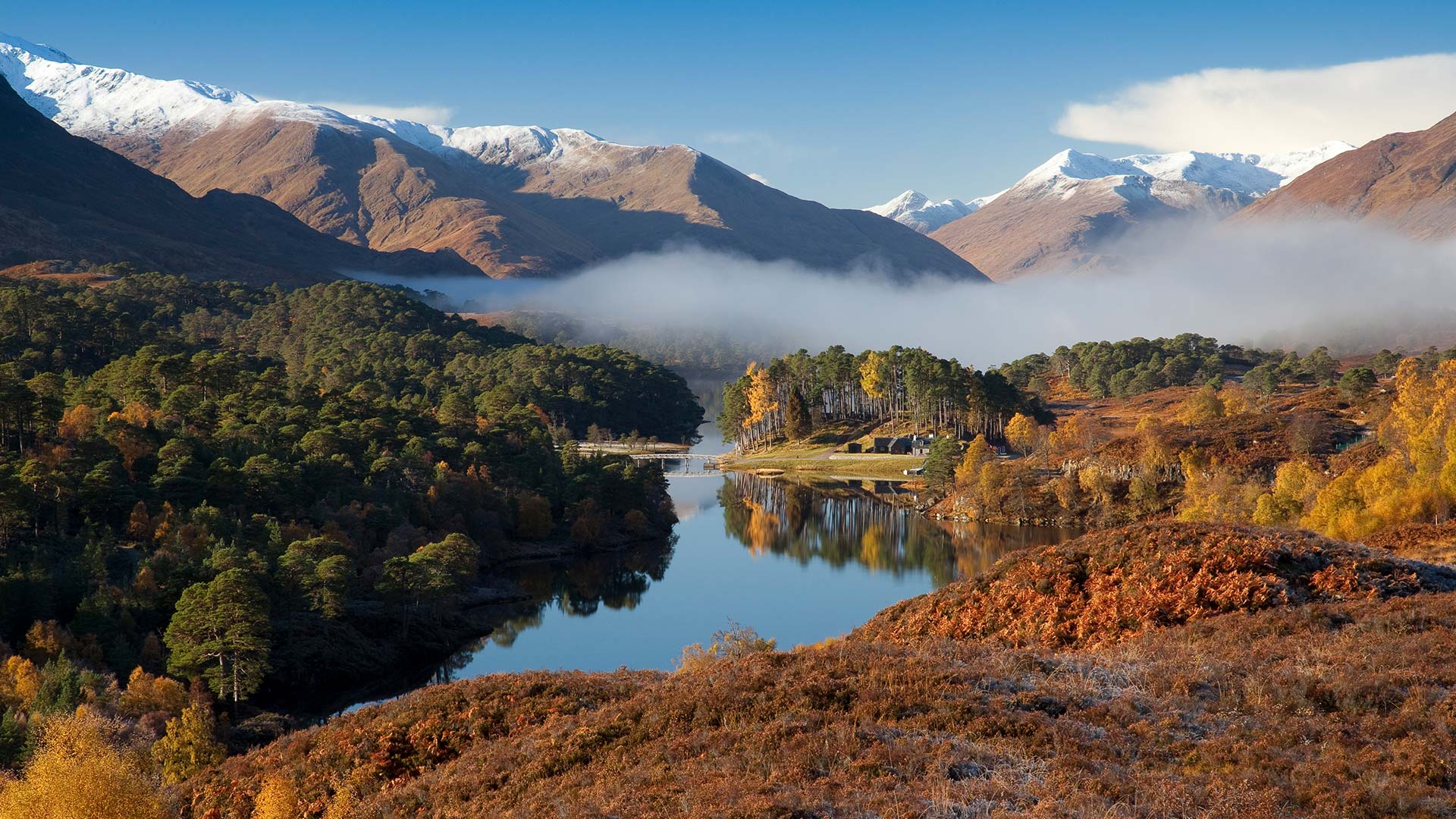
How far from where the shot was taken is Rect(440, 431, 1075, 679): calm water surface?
61.0 meters

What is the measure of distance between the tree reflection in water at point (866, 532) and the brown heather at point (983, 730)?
48040 millimetres

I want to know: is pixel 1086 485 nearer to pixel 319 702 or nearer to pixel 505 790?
pixel 319 702

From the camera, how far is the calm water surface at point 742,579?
61.0 m

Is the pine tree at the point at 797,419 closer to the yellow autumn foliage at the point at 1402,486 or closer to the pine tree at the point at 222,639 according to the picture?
the yellow autumn foliage at the point at 1402,486

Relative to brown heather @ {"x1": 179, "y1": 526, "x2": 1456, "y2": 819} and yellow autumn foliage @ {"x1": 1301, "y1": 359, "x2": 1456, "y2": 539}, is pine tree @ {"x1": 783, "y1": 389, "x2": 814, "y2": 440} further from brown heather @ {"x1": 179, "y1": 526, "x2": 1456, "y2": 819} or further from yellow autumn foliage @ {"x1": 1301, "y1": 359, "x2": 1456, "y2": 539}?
brown heather @ {"x1": 179, "y1": 526, "x2": 1456, "y2": 819}

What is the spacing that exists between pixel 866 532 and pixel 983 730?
77679 mm

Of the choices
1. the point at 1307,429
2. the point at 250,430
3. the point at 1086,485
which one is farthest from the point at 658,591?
the point at 1307,429

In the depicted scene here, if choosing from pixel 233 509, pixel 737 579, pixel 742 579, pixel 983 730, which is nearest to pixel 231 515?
pixel 233 509

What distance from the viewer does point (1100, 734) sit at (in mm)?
17516

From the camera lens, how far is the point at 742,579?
3110 inches

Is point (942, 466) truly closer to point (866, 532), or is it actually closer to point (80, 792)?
point (866, 532)

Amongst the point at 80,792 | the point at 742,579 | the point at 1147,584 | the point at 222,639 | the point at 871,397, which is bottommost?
the point at 742,579

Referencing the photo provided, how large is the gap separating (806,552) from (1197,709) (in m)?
69.0

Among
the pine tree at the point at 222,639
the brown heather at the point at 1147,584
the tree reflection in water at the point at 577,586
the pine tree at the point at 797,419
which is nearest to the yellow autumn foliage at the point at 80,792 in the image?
the brown heather at the point at 1147,584
